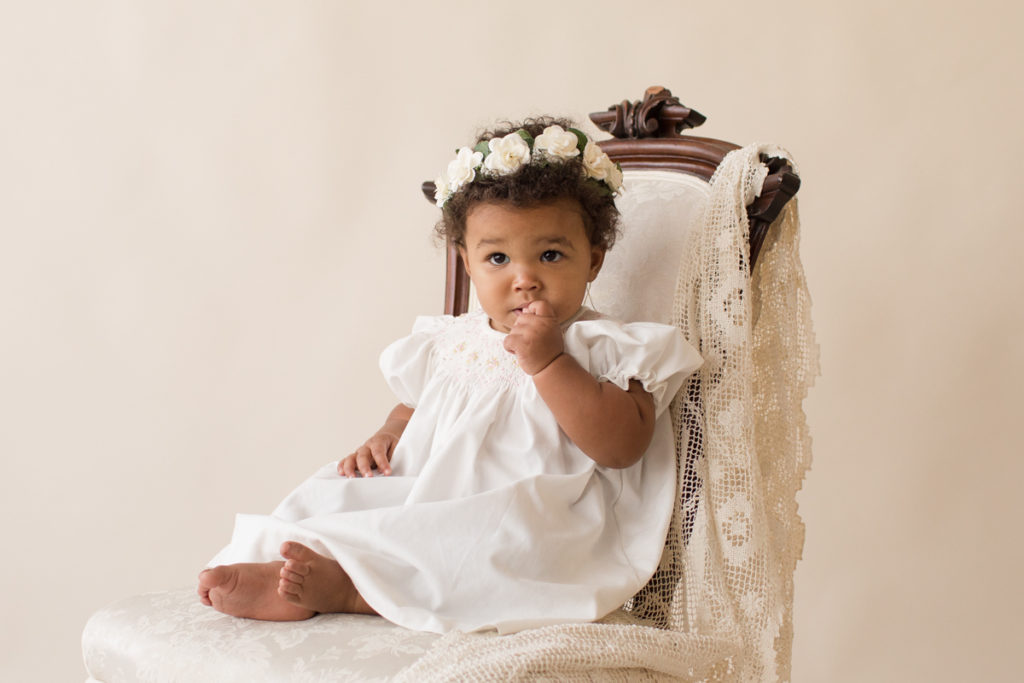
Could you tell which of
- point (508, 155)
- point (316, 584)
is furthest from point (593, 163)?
point (316, 584)

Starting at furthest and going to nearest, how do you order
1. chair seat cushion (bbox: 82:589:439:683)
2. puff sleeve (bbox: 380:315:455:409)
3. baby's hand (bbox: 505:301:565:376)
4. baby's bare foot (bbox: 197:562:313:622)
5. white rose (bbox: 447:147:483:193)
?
puff sleeve (bbox: 380:315:455:409), white rose (bbox: 447:147:483:193), baby's hand (bbox: 505:301:565:376), baby's bare foot (bbox: 197:562:313:622), chair seat cushion (bbox: 82:589:439:683)

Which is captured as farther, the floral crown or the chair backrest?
the chair backrest

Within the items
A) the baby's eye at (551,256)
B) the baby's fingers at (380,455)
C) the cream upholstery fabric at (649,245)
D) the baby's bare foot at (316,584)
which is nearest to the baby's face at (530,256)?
the baby's eye at (551,256)

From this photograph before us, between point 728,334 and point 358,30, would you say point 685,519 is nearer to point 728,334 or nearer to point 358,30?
point 728,334

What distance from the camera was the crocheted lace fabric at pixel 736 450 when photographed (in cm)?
130

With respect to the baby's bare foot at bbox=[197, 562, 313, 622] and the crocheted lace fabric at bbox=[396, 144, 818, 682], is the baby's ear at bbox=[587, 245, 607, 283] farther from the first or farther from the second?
the baby's bare foot at bbox=[197, 562, 313, 622]

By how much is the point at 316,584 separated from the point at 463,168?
596 millimetres

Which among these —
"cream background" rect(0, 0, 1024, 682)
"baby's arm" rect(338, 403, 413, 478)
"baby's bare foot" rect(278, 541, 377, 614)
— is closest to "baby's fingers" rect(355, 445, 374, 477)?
"baby's arm" rect(338, 403, 413, 478)

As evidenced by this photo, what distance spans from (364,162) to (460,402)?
121 centimetres

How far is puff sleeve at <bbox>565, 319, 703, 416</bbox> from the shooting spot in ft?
4.28

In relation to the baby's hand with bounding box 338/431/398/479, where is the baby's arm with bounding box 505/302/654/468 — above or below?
above

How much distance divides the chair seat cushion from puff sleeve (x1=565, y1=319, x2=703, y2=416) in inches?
16.0

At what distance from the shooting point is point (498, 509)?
1283 mm

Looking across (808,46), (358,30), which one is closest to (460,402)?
(808,46)
